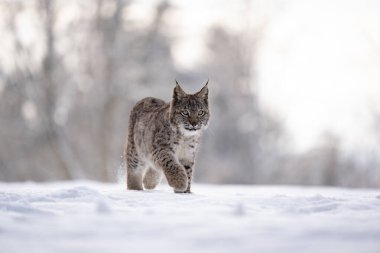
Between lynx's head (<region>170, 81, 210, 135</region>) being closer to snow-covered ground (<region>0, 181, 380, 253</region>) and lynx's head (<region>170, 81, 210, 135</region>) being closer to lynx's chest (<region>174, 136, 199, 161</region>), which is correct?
lynx's chest (<region>174, 136, 199, 161</region>)

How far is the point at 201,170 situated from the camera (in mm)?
27375

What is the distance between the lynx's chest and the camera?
6.96 metres

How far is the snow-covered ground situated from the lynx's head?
1.41 meters

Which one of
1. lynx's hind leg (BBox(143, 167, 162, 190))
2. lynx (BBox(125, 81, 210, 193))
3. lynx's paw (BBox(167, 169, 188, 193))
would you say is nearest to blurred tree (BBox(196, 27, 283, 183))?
lynx's hind leg (BBox(143, 167, 162, 190))

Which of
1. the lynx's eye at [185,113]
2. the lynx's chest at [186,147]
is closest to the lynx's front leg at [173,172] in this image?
the lynx's chest at [186,147]

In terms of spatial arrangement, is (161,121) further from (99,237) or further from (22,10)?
(22,10)

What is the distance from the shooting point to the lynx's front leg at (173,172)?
673 centimetres

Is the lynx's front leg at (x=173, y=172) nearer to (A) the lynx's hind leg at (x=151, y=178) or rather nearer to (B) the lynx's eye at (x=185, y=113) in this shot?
(B) the lynx's eye at (x=185, y=113)

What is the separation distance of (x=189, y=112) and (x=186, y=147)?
14.2 inches

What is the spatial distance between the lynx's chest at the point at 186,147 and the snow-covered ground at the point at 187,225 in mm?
1381

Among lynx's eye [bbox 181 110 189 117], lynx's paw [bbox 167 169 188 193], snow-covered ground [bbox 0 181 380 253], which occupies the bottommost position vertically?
snow-covered ground [bbox 0 181 380 253]

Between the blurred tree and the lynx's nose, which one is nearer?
the lynx's nose

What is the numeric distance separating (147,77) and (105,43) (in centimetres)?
226

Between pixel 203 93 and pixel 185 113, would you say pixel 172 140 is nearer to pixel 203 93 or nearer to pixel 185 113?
pixel 185 113
